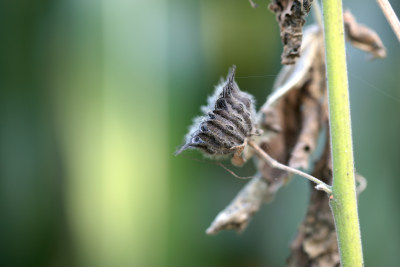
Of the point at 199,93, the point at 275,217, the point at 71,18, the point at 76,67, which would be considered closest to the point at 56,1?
the point at 71,18

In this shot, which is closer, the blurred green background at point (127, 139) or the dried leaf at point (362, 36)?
the dried leaf at point (362, 36)

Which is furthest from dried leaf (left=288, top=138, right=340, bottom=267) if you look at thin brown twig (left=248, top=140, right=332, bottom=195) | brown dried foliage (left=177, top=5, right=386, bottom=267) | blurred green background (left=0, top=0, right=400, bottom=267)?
blurred green background (left=0, top=0, right=400, bottom=267)

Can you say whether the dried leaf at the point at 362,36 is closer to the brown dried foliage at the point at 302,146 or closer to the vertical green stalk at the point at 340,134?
the brown dried foliage at the point at 302,146

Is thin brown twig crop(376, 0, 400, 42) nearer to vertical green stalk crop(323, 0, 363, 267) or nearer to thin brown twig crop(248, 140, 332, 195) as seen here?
vertical green stalk crop(323, 0, 363, 267)

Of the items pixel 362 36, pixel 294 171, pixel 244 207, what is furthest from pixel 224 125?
pixel 362 36

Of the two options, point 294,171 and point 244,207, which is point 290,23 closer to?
point 294,171

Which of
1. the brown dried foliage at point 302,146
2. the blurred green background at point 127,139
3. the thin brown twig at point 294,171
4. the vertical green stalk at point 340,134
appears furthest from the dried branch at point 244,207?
the blurred green background at point 127,139
